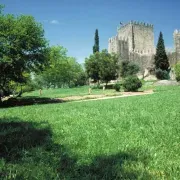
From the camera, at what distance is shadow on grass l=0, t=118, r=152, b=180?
420 centimetres

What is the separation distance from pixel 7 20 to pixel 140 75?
59.2 metres

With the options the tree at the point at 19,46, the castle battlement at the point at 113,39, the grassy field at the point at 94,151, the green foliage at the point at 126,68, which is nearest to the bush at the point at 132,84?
the tree at the point at 19,46

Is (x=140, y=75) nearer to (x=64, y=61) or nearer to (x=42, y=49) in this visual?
(x=64, y=61)

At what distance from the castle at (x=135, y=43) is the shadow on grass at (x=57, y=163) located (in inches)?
3088

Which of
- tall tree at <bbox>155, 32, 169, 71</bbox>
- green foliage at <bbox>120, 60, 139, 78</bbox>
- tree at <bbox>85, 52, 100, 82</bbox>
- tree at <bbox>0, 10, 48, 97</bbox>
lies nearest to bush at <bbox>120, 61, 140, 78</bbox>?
green foliage at <bbox>120, 60, 139, 78</bbox>

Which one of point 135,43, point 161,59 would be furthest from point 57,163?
point 135,43

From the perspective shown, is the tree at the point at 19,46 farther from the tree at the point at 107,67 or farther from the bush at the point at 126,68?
the bush at the point at 126,68

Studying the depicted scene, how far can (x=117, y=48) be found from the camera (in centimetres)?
8762

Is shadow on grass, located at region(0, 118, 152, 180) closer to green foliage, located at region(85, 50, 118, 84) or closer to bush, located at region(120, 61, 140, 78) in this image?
green foliage, located at region(85, 50, 118, 84)

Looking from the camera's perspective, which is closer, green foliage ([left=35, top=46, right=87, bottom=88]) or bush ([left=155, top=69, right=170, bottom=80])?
bush ([left=155, top=69, right=170, bottom=80])

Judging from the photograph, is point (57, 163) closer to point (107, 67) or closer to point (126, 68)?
point (107, 67)

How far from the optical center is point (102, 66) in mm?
55281

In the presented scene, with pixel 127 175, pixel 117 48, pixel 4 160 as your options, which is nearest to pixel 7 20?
pixel 4 160

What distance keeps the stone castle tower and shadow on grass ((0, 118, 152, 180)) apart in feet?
260
